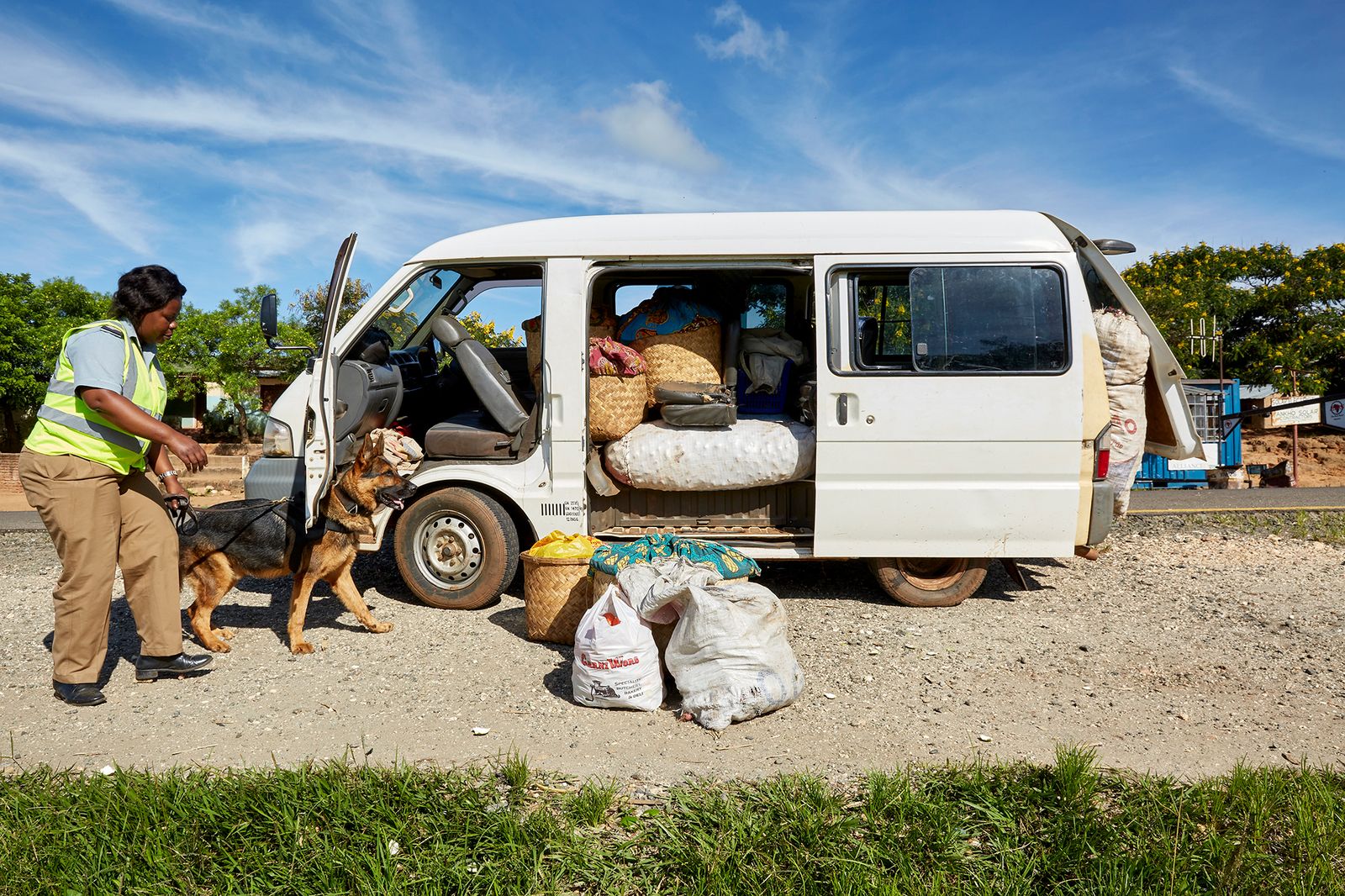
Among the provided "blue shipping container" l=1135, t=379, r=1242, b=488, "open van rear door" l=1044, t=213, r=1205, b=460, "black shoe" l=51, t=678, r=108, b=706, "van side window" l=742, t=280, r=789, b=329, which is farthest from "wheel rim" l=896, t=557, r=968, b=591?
"blue shipping container" l=1135, t=379, r=1242, b=488

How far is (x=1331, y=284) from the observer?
24969 millimetres

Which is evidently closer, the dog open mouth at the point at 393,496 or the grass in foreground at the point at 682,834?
the grass in foreground at the point at 682,834

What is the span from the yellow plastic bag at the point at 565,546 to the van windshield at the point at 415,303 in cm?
183

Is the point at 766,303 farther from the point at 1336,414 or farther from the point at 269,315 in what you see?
the point at 1336,414

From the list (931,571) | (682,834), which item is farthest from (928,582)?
(682,834)

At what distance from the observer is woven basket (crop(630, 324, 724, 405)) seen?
5848mm

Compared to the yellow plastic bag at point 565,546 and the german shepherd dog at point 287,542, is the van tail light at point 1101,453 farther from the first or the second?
the german shepherd dog at point 287,542

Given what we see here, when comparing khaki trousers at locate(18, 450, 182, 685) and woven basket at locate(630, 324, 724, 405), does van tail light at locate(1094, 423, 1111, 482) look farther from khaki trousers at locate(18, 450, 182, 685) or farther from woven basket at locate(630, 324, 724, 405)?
khaki trousers at locate(18, 450, 182, 685)

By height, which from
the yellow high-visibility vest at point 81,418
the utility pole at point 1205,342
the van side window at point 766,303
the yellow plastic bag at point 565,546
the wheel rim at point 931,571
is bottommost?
the wheel rim at point 931,571

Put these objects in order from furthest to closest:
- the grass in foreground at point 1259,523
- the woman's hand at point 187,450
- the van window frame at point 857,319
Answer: the grass in foreground at point 1259,523 → the van window frame at point 857,319 → the woman's hand at point 187,450

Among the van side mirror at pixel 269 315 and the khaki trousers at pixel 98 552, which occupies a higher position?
the van side mirror at pixel 269 315

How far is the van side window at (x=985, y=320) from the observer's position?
530 cm

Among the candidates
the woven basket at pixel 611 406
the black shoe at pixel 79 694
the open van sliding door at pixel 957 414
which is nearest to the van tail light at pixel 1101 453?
the open van sliding door at pixel 957 414

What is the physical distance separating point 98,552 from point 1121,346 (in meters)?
5.88
